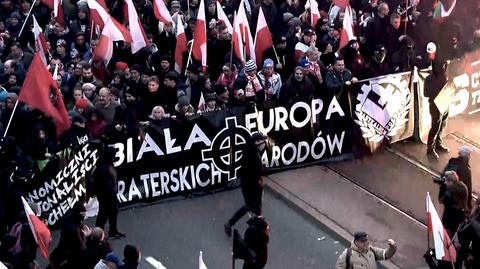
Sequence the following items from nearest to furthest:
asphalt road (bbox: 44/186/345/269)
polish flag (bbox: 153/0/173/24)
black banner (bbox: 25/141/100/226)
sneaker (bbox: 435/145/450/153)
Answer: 1. black banner (bbox: 25/141/100/226)
2. asphalt road (bbox: 44/186/345/269)
3. sneaker (bbox: 435/145/450/153)
4. polish flag (bbox: 153/0/173/24)

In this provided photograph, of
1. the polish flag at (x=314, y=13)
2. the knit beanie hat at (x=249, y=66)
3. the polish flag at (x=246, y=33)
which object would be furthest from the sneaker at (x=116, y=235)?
the polish flag at (x=314, y=13)

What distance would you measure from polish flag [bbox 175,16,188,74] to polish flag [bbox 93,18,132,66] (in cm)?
83

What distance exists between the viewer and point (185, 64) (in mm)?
16125

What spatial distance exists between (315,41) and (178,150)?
3.88 meters

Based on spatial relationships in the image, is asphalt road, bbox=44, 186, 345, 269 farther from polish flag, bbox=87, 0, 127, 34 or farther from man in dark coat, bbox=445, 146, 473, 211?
polish flag, bbox=87, 0, 127, 34

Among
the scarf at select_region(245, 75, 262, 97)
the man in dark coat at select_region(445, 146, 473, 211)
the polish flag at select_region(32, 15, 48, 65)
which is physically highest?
the polish flag at select_region(32, 15, 48, 65)

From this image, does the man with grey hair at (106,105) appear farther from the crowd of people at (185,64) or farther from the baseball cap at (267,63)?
the baseball cap at (267,63)

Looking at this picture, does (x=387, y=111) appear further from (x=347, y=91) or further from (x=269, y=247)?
(x=269, y=247)

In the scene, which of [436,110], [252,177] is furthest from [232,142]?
[436,110]

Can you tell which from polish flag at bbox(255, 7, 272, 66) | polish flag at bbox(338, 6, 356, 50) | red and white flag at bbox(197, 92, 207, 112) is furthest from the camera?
polish flag at bbox(338, 6, 356, 50)

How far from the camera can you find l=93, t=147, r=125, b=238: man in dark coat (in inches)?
496

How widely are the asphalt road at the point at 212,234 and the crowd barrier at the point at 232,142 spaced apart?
226mm

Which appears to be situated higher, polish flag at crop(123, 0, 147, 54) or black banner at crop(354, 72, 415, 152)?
polish flag at crop(123, 0, 147, 54)

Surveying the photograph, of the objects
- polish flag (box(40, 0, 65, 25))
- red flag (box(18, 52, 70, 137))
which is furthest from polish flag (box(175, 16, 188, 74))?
red flag (box(18, 52, 70, 137))
